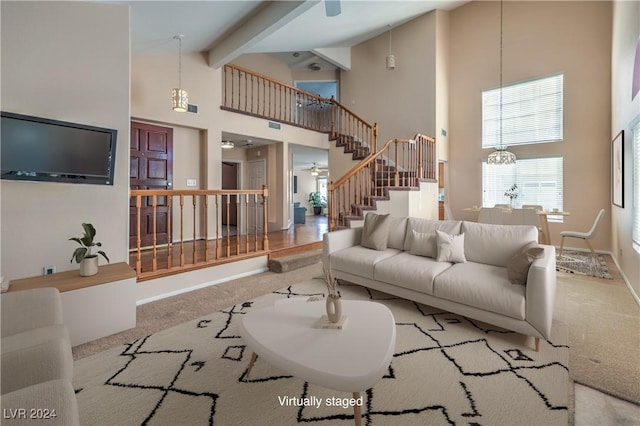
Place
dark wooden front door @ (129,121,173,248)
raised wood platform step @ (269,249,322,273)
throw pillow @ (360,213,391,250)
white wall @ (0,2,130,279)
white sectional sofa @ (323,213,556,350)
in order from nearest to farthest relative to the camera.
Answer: white sectional sofa @ (323,213,556,350), white wall @ (0,2,130,279), throw pillow @ (360,213,391,250), raised wood platform step @ (269,249,322,273), dark wooden front door @ (129,121,173,248)

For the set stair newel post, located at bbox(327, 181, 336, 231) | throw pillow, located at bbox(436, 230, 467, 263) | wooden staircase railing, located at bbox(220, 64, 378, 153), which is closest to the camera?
throw pillow, located at bbox(436, 230, 467, 263)

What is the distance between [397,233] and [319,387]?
233cm

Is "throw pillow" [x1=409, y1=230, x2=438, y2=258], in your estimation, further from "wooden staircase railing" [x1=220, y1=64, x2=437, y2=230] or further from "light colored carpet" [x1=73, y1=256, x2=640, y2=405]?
"wooden staircase railing" [x1=220, y1=64, x2=437, y2=230]

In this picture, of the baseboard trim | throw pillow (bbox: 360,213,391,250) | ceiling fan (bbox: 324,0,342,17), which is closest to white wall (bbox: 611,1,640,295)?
throw pillow (bbox: 360,213,391,250)

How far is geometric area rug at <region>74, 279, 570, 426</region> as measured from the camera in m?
1.58

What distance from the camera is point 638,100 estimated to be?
10.2 feet

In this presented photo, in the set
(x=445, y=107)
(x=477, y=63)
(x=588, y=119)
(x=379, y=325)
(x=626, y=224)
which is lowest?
(x=379, y=325)

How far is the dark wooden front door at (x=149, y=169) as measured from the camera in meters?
4.91

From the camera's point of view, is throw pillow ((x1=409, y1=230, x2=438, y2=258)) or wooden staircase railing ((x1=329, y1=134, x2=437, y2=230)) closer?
throw pillow ((x1=409, y1=230, x2=438, y2=258))

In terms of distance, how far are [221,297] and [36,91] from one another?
2.57 meters

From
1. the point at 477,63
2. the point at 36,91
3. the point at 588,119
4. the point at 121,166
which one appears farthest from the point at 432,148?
the point at 36,91

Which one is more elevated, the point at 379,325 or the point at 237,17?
the point at 237,17

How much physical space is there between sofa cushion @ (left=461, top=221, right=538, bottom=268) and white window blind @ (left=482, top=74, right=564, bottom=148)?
4630 mm

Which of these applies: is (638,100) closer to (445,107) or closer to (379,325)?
(379,325)
